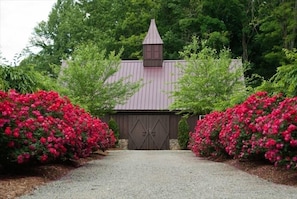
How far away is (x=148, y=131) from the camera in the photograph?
3014cm

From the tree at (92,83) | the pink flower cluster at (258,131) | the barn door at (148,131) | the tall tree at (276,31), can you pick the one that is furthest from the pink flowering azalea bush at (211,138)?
the tall tree at (276,31)

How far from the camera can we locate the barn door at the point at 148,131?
30.0m

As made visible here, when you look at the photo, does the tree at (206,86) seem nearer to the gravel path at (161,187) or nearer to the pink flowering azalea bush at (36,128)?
the pink flowering azalea bush at (36,128)

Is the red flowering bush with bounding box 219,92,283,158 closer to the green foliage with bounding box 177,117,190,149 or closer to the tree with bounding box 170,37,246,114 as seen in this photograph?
the tree with bounding box 170,37,246,114

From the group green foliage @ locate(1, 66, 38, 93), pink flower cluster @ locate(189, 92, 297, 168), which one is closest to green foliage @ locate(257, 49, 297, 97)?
pink flower cluster @ locate(189, 92, 297, 168)

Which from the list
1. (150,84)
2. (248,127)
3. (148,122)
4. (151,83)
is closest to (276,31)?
(151,83)

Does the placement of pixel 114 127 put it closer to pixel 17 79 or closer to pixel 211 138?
pixel 211 138

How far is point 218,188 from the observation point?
7.70 meters

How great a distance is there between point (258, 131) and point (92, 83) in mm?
13895

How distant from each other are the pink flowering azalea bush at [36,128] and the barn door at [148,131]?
18.1 m

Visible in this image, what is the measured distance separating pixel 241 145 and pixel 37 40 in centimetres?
3905

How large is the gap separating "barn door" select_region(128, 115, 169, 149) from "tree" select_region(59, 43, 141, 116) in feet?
14.9

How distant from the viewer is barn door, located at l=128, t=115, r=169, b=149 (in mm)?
30047

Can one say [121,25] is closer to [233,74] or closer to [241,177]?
[233,74]
